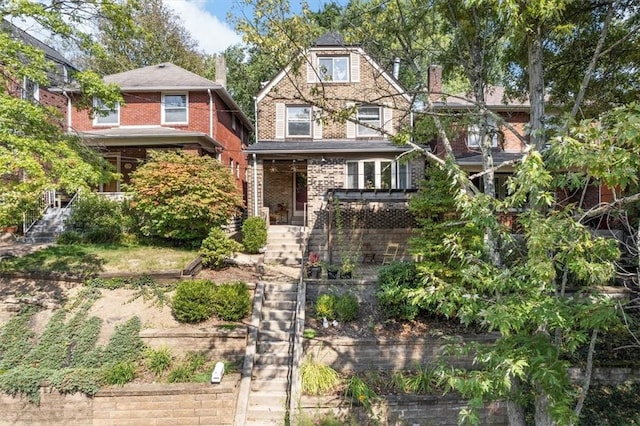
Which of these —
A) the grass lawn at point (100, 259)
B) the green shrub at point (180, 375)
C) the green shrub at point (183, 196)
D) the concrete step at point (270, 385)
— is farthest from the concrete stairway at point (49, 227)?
the concrete step at point (270, 385)

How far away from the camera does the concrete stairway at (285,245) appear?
490 inches

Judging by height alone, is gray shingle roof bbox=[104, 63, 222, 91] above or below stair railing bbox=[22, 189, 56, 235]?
above

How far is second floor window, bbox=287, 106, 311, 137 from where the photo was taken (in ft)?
53.4

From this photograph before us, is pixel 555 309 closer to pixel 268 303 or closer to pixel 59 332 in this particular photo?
pixel 268 303

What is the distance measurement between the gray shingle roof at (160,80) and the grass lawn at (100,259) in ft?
24.5

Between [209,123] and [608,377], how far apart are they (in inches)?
611

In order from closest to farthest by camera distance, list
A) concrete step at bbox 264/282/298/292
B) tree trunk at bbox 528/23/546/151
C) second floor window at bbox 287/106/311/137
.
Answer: tree trunk at bbox 528/23/546/151 → concrete step at bbox 264/282/298/292 → second floor window at bbox 287/106/311/137

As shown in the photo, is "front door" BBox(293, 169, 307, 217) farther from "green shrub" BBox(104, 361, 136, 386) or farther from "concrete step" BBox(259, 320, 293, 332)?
"green shrub" BBox(104, 361, 136, 386)

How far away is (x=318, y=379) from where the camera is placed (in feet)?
22.9

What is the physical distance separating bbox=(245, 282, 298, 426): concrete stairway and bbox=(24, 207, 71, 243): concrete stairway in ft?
30.2

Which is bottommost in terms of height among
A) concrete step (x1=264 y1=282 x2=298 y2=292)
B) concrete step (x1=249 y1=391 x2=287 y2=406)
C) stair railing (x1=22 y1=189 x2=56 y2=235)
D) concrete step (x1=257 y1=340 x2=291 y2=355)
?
concrete step (x1=249 y1=391 x2=287 y2=406)

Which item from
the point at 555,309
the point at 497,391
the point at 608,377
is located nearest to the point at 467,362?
the point at 608,377

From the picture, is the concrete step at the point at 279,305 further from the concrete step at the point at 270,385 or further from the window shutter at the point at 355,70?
the window shutter at the point at 355,70

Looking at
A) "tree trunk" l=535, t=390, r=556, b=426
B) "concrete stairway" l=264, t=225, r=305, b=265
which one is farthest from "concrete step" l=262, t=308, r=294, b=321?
"tree trunk" l=535, t=390, r=556, b=426
